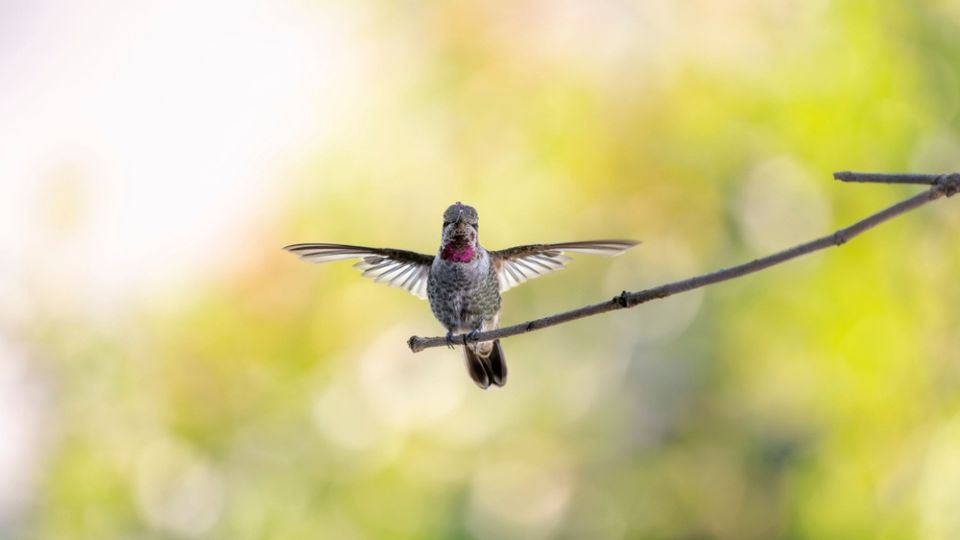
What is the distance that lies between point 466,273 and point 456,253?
0.07 metres

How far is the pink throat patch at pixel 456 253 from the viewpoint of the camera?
6.98ft

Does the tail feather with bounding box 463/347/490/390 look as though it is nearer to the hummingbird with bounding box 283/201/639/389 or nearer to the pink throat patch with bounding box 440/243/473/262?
the hummingbird with bounding box 283/201/639/389

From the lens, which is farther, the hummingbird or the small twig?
the hummingbird

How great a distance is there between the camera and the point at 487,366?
2.37m

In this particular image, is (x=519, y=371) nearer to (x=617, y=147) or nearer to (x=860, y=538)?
(x=617, y=147)

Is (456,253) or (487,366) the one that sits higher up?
(456,253)

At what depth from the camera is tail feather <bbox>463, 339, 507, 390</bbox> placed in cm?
235

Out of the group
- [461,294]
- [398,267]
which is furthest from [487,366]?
[398,267]

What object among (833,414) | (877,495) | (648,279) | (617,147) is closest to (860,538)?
(877,495)

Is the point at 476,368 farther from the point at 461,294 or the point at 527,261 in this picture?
the point at 527,261

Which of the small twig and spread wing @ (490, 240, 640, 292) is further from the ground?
spread wing @ (490, 240, 640, 292)

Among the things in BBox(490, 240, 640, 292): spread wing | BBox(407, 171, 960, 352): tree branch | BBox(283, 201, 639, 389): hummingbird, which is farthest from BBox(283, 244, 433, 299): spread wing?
BBox(407, 171, 960, 352): tree branch

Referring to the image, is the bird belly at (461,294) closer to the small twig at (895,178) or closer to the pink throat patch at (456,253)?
the pink throat patch at (456,253)

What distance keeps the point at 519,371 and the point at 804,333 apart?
1.20 m
